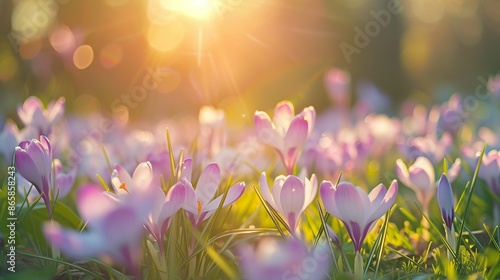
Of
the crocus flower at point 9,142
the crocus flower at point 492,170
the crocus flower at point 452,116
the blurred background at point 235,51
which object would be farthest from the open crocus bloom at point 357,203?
the blurred background at point 235,51

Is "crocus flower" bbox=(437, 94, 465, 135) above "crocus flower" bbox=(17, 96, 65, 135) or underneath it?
underneath

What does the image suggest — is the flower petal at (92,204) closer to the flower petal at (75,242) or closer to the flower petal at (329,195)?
the flower petal at (75,242)

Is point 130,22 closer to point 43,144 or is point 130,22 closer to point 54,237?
point 43,144

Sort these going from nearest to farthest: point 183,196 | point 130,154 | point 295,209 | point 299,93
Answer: point 183,196, point 295,209, point 130,154, point 299,93

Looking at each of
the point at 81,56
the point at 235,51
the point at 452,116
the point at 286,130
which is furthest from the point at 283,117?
the point at 235,51

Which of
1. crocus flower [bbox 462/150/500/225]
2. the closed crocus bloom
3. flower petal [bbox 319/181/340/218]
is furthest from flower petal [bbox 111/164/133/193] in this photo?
crocus flower [bbox 462/150/500/225]

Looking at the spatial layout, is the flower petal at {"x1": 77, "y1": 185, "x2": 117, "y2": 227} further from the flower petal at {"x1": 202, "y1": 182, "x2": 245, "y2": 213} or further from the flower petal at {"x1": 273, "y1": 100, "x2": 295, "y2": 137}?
the flower petal at {"x1": 273, "y1": 100, "x2": 295, "y2": 137}

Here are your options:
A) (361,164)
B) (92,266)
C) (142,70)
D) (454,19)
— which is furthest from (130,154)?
(454,19)
